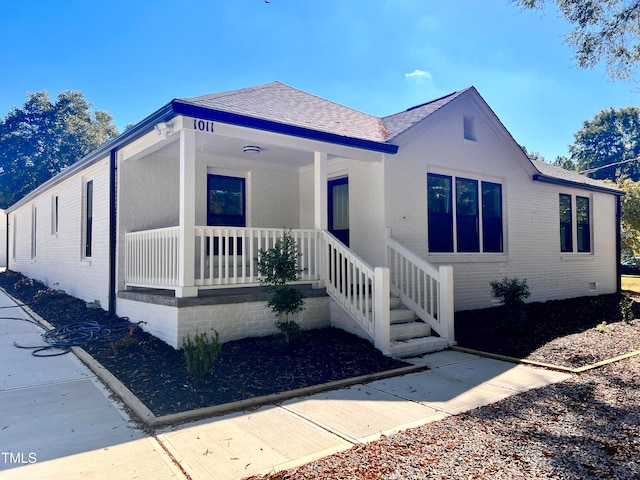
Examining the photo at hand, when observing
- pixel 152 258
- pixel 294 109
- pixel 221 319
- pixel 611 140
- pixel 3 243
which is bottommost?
pixel 221 319

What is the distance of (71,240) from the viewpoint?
10.9 metres

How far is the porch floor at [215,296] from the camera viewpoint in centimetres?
622

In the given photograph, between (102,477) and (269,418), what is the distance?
155cm

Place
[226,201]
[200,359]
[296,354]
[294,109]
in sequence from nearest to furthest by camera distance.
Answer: [200,359] → [296,354] → [294,109] → [226,201]

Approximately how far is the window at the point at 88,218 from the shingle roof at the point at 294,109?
4.42 meters

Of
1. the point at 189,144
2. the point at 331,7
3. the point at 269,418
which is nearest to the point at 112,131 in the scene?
the point at 331,7

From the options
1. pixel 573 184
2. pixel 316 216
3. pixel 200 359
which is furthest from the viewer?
pixel 573 184

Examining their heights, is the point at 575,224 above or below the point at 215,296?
above

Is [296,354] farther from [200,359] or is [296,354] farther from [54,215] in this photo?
[54,215]

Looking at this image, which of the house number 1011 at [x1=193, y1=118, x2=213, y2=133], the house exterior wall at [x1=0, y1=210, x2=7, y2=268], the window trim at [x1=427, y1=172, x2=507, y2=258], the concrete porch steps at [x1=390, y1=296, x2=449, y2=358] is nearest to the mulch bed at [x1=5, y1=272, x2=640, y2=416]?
the concrete porch steps at [x1=390, y1=296, x2=449, y2=358]

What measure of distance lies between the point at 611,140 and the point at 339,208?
48.4m

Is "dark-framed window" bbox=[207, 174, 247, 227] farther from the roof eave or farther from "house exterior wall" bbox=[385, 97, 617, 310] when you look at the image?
"house exterior wall" bbox=[385, 97, 617, 310]

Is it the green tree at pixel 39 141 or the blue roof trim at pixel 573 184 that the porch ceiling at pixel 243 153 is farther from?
the green tree at pixel 39 141

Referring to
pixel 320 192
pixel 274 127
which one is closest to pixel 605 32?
pixel 320 192
